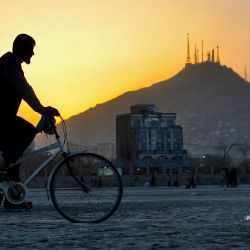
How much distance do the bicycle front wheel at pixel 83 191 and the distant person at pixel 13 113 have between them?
428 millimetres

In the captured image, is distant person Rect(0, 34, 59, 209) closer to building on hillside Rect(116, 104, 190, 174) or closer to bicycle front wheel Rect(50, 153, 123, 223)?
bicycle front wheel Rect(50, 153, 123, 223)

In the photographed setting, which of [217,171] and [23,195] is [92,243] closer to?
[23,195]

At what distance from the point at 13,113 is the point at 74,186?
995mm

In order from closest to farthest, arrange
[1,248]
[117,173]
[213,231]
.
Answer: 1. [1,248]
2. [213,231]
3. [117,173]

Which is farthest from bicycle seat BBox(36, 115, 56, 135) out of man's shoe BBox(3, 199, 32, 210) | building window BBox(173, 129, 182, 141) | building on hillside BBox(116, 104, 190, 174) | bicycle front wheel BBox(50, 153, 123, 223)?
building window BBox(173, 129, 182, 141)

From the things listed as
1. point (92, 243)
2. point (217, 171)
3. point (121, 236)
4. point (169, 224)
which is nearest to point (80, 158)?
point (169, 224)

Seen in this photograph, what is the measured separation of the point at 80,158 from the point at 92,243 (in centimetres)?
Answer: 209

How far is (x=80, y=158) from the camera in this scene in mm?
7203

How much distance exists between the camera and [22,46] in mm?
7297

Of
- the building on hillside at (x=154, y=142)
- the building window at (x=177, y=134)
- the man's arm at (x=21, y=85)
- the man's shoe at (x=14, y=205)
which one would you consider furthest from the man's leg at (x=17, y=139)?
the building window at (x=177, y=134)

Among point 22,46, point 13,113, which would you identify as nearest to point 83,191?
point 13,113

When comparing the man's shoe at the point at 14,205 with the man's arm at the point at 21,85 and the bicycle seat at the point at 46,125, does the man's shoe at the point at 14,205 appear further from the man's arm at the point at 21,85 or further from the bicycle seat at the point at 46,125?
the man's arm at the point at 21,85

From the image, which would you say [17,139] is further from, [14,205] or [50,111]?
[14,205]

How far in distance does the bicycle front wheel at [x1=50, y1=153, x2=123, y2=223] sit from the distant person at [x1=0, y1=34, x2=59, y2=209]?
16.9 inches
